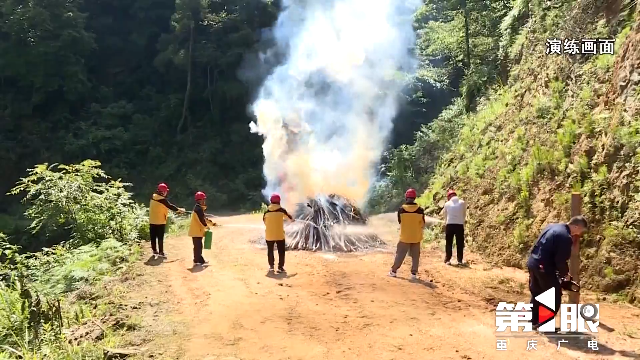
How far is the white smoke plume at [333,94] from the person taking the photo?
808 inches

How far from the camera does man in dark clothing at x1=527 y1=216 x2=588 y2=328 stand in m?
5.97

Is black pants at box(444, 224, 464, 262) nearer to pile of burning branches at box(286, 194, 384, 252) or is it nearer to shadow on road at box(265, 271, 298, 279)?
pile of burning branches at box(286, 194, 384, 252)

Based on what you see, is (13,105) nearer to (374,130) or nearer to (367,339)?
(374,130)

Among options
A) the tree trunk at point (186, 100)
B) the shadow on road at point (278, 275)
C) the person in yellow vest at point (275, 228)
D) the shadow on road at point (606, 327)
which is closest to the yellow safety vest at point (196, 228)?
the person in yellow vest at point (275, 228)

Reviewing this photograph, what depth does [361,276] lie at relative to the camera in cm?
948

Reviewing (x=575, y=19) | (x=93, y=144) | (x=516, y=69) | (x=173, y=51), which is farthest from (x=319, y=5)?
(x=575, y=19)

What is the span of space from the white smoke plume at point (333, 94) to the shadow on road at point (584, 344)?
1194 centimetres

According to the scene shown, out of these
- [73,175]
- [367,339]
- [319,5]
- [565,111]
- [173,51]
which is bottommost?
[367,339]

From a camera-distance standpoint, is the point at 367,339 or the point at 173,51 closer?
the point at 367,339

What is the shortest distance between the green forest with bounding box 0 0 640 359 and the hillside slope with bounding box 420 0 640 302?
0.12 feet

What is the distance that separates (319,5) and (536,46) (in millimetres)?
20384

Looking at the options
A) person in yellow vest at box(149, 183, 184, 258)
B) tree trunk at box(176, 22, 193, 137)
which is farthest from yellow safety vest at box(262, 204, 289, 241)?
tree trunk at box(176, 22, 193, 137)

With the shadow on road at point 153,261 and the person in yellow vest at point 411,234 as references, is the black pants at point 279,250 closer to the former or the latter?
the person in yellow vest at point 411,234

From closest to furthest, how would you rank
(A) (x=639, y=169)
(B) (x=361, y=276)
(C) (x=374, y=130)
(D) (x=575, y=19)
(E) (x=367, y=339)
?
(E) (x=367, y=339)
(A) (x=639, y=169)
(B) (x=361, y=276)
(D) (x=575, y=19)
(C) (x=374, y=130)
